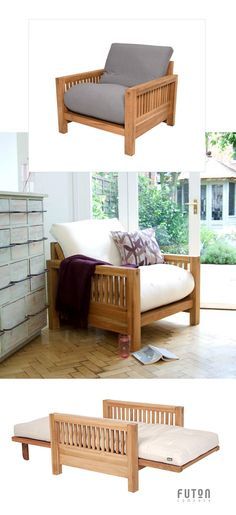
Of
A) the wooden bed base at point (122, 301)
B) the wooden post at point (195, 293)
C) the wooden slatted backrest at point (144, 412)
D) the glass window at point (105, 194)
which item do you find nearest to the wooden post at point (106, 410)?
the wooden slatted backrest at point (144, 412)

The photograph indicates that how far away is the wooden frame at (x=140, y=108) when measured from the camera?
2523 mm

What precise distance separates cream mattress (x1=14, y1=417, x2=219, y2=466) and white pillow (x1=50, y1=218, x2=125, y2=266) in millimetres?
1351

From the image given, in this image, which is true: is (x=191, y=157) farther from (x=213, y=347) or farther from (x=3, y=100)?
(x=213, y=347)

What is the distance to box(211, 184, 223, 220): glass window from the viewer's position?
3164mm

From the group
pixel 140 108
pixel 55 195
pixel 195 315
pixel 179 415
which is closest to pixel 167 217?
pixel 195 315

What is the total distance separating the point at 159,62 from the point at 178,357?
4.90ft

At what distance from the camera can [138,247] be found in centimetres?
378

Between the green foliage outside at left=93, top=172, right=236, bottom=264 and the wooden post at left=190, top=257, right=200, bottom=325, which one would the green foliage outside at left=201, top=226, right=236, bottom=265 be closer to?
the green foliage outside at left=93, top=172, right=236, bottom=264

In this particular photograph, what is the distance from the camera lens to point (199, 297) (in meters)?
3.63

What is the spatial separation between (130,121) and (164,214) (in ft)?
2.92

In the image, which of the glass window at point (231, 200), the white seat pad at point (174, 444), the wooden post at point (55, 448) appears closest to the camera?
the white seat pad at point (174, 444)

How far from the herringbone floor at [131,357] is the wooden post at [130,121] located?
3.82ft

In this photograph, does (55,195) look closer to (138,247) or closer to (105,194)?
(105,194)

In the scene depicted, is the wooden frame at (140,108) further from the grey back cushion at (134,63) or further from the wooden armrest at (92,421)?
the wooden armrest at (92,421)
